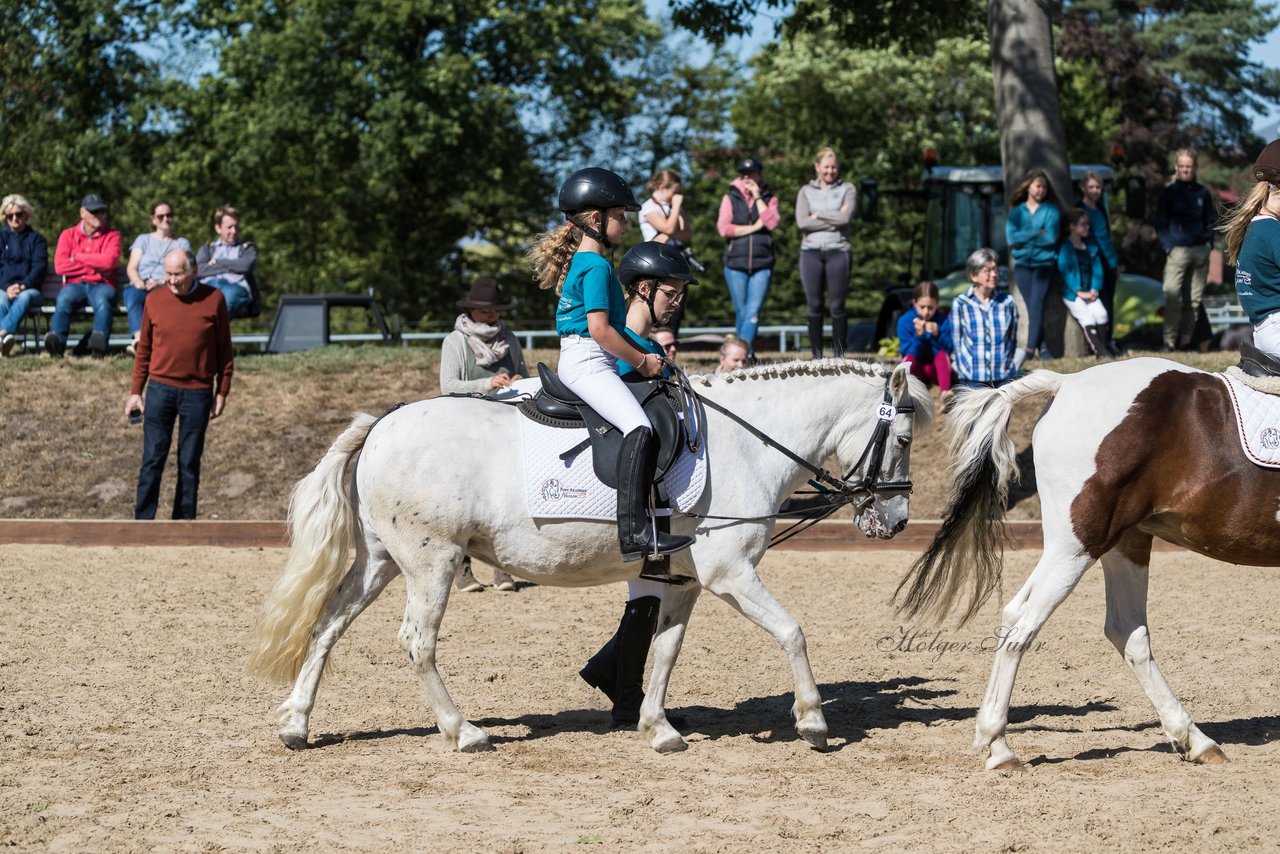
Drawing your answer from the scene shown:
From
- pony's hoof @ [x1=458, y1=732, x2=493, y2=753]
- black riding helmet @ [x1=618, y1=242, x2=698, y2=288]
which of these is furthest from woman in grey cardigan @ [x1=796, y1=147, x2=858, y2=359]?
pony's hoof @ [x1=458, y1=732, x2=493, y2=753]

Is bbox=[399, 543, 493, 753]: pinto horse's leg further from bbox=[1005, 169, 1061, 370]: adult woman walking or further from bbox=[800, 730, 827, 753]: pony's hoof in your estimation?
bbox=[1005, 169, 1061, 370]: adult woman walking

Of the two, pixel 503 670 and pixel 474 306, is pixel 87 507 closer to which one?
pixel 474 306

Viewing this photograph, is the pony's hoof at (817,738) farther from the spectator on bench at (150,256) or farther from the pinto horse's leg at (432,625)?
the spectator on bench at (150,256)

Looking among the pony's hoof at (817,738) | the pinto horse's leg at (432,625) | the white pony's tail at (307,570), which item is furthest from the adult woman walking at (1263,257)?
the white pony's tail at (307,570)

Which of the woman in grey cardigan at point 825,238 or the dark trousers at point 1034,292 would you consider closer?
the woman in grey cardigan at point 825,238

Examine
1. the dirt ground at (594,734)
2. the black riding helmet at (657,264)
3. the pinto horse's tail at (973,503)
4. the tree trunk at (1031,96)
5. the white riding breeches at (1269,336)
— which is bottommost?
the dirt ground at (594,734)

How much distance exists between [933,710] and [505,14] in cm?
2944

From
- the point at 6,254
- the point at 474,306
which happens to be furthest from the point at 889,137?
the point at 474,306

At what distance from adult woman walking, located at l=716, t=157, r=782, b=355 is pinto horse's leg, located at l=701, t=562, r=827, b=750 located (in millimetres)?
7977

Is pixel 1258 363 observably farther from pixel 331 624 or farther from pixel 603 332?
pixel 331 624

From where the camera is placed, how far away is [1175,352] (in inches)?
653

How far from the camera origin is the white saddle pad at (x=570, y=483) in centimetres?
682

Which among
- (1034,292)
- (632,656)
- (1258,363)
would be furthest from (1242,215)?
(1034,292)

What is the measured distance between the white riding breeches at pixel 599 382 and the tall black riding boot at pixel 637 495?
0.08m
